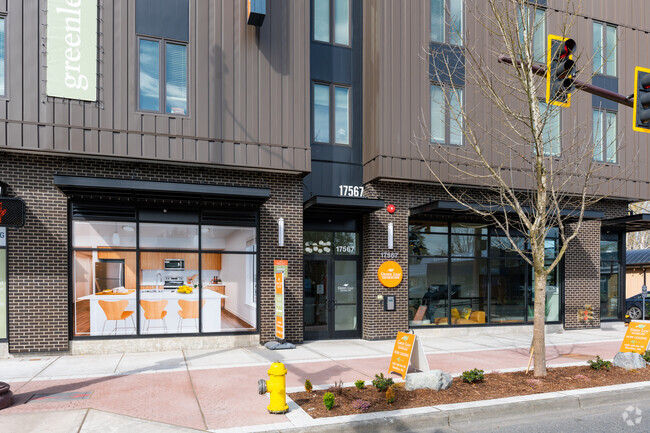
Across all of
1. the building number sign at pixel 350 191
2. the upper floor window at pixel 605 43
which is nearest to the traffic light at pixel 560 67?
the building number sign at pixel 350 191

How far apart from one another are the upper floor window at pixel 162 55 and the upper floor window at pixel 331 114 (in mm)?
3850

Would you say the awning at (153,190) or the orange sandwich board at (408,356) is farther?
the awning at (153,190)

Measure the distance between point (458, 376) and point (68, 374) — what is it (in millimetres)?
7511

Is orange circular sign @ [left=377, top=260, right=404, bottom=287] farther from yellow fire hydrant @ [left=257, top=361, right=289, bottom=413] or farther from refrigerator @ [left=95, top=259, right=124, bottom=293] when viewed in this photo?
yellow fire hydrant @ [left=257, top=361, right=289, bottom=413]

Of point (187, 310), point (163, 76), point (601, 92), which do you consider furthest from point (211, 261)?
point (601, 92)

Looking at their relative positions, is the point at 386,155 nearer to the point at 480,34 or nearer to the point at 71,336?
the point at 480,34

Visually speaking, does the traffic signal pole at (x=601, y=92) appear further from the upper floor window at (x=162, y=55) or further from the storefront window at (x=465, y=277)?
the upper floor window at (x=162, y=55)

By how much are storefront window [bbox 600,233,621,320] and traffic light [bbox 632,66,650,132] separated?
1225 cm

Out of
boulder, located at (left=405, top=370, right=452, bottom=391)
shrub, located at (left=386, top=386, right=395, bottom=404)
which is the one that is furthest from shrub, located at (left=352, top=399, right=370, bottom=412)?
boulder, located at (left=405, top=370, right=452, bottom=391)

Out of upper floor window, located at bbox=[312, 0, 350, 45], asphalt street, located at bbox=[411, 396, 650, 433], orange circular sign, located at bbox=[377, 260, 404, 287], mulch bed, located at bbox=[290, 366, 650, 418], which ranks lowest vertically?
asphalt street, located at bbox=[411, 396, 650, 433]

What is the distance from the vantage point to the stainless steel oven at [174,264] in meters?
12.1

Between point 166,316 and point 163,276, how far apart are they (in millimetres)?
1009

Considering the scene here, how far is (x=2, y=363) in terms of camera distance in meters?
10.2

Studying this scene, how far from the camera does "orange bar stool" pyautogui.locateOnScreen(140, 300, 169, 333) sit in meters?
11.9
